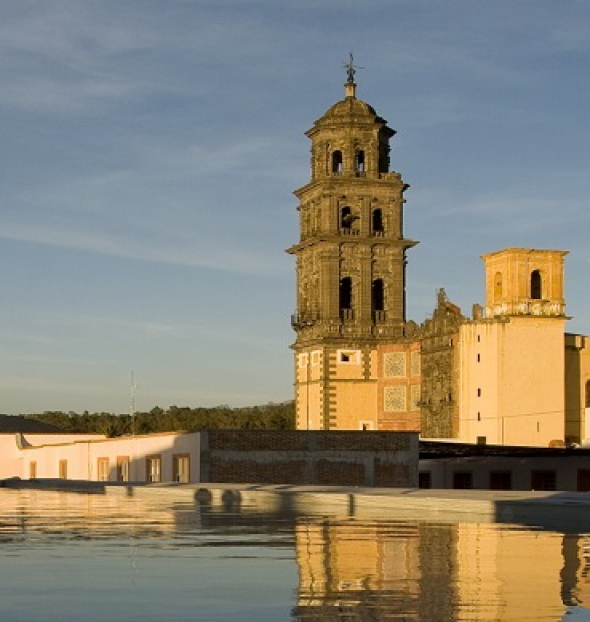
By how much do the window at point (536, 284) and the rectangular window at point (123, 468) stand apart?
29962mm

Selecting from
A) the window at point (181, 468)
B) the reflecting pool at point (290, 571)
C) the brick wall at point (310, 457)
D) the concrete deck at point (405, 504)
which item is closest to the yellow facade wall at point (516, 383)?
the brick wall at point (310, 457)

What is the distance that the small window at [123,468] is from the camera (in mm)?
69519

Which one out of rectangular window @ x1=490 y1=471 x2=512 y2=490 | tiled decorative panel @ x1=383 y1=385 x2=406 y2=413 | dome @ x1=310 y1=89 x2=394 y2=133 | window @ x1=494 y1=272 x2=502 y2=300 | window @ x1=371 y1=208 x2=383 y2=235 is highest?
dome @ x1=310 y1=89 x2=394 y2=133

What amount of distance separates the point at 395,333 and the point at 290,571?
81.7 m

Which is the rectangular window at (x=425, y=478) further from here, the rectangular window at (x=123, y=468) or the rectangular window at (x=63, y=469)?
the rectangular window at (x=63, y=469)

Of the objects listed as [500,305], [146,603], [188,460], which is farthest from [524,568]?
[500,305]

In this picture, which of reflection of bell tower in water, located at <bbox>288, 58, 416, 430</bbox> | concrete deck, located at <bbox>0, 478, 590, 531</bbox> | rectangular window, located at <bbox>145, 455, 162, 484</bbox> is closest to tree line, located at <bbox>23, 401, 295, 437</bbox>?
reflection of bell tower in water, located at <bbox>288, 58, 416, 430</bbox>

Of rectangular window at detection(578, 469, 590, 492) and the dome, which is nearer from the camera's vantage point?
rectangular window at detection(578, 469, 590, 492)

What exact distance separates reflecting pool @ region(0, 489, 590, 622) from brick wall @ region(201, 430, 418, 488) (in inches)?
1373

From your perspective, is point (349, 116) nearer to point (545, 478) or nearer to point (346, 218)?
point (346, 218)

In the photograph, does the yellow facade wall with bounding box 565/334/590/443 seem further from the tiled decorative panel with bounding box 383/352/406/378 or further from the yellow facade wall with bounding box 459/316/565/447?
the tiled decorative panel with bounding box 383/352/406/378

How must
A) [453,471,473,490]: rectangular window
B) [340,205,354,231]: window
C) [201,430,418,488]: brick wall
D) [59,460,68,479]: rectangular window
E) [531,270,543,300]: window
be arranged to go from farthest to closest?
1. [340,205,354,231]: window
2. [531,270,543,300]: window
3. [59,460,68,479]: rectangular window
4. [453,471,473,490]: rectangular window
5. [201,430,418,488]: brick wall

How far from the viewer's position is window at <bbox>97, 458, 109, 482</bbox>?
72.9 meters

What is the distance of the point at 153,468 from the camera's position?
2611 inches
